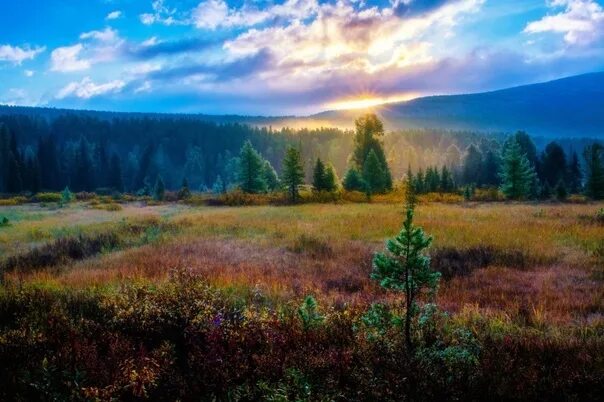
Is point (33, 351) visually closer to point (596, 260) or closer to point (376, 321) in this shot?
point (376, 321)

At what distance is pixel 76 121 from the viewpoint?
16738cm

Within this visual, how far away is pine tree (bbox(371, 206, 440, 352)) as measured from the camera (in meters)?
5.78

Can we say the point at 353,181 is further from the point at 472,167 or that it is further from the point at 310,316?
the point at 310,316

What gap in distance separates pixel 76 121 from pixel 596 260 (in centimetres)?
18173

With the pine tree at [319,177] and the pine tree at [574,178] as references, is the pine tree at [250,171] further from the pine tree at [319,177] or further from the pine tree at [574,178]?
the pine tree at [574,178]

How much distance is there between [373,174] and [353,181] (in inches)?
171

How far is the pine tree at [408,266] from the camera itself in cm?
578

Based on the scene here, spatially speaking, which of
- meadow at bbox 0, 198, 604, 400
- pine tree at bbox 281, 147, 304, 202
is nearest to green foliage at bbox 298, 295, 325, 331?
meadow at bbox 0, 198, 604, 400

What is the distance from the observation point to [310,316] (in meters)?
6.54

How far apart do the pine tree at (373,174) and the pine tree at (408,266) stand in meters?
47.8

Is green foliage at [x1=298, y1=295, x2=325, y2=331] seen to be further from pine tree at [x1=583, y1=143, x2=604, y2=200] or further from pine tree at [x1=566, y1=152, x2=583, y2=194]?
pine tree at [x1=566, y1=152, x2=583, y2=194]

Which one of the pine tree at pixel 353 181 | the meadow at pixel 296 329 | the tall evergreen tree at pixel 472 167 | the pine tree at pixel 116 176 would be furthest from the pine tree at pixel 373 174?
the pine tree at pixel 116 176

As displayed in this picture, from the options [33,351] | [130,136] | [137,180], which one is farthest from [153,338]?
[130,136]

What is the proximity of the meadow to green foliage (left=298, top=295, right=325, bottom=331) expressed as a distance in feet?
0.07
